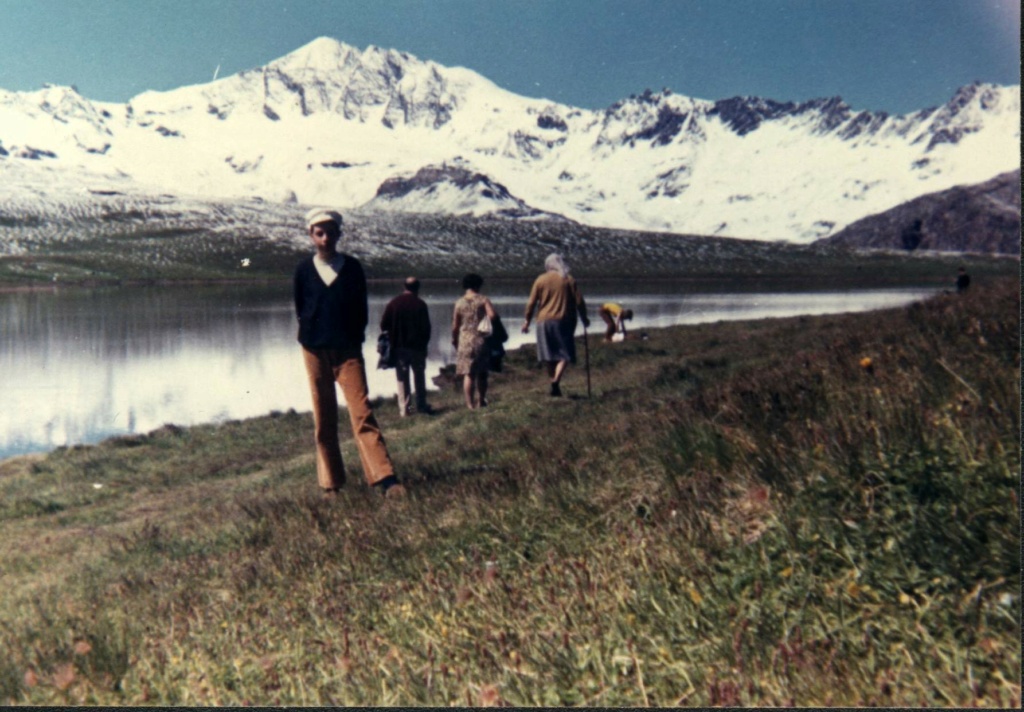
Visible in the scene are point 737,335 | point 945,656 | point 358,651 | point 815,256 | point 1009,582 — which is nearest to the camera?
point 945,656

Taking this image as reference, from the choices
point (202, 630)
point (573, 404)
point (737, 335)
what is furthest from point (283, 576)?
point (737, 335)

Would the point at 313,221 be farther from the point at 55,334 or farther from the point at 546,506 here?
the point at 55,334

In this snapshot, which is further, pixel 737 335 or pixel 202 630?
pixel 737 335

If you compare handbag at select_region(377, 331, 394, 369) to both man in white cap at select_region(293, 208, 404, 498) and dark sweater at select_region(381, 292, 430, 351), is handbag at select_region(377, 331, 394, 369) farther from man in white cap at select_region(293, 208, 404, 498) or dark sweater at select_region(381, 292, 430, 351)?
man in white cap at select_region(293, 208, 404, 498)

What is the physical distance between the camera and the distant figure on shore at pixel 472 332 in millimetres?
15609

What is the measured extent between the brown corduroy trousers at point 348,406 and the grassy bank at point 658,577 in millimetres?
716

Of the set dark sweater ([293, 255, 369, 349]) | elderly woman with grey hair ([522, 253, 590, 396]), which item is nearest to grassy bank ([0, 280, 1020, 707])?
dark sweater ([293, 255, 369, 349])

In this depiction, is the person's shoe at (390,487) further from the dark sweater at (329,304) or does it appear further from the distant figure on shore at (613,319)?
the distant figure on shore at (613,319)

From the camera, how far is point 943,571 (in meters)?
3.28

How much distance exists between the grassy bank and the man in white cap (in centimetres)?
81

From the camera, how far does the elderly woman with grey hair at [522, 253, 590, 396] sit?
14719 mm

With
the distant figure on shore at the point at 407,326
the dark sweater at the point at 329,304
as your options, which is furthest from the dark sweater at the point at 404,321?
the dark sweater at the point at 329,304


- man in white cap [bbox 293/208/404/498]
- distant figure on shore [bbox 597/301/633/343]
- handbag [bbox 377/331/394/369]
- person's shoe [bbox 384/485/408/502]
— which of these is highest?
man in white cap [bbox 293/208/404/498]

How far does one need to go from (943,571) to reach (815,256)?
193685 millimetres
